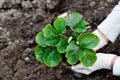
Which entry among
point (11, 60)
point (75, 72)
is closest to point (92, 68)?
point (75, 72)

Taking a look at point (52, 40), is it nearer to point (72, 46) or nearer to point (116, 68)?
point (72, 46)

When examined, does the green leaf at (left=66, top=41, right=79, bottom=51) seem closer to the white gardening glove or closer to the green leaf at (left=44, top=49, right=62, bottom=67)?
the green leaf at (left=44, top=49, right=62, bottom=67)

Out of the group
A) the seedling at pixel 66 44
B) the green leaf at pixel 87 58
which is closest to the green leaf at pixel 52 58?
the seedling at pixel 66 44

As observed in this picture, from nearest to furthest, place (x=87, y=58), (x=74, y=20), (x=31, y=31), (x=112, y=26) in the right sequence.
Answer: (x=87, y=58), (x=74, y=20), (x=112, y=26), (x=31, y=31)

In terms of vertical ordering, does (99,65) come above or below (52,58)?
below

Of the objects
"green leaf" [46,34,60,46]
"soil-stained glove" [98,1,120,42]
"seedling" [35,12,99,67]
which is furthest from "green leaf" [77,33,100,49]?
"soil-stained glove" [98,1,120,42]

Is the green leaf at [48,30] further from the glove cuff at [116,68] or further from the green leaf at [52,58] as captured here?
the glove cuff at [116,68]

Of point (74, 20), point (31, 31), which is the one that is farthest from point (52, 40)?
point (31, 31)
